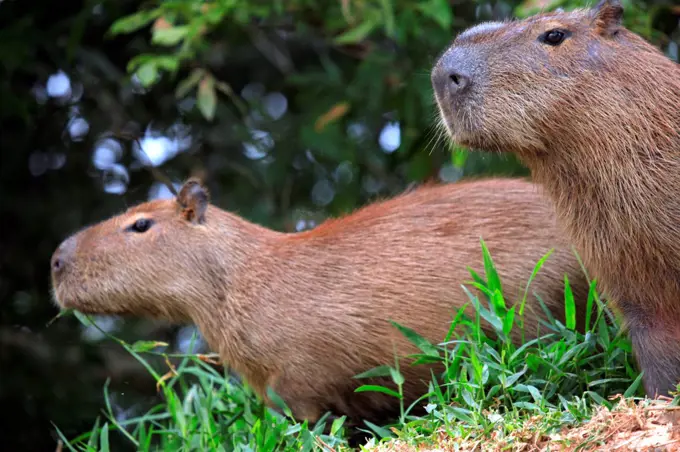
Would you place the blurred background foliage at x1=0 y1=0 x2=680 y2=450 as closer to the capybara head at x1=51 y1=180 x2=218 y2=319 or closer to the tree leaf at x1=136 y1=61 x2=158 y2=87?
the tree leaf at x1=136 y1=61 x2=158 y2=87

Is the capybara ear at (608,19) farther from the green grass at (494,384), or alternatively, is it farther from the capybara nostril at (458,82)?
the green grass at (494,384)

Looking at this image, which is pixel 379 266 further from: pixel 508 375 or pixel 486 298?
pixel 508 375

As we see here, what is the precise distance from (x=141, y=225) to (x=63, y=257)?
419 millimetres

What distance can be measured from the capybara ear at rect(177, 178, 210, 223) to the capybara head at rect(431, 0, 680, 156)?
1.72m

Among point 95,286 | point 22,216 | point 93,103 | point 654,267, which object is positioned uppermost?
point 654,267

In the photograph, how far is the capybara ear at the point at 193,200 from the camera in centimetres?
549

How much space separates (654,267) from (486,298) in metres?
1.01

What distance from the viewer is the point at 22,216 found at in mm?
8148

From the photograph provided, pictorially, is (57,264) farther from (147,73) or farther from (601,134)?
(601,134)

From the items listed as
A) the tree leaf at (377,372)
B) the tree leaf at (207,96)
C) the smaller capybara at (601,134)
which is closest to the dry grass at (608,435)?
the smaller capybara at (601,134)

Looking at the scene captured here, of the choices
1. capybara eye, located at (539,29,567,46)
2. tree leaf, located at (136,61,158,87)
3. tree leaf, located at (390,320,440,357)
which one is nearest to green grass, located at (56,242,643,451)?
tree leaf, located at (390,320,440,357)

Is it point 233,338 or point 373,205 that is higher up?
point 373,205

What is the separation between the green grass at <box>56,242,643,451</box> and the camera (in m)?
3.90

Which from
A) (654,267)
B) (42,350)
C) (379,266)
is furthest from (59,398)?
(654,267)
